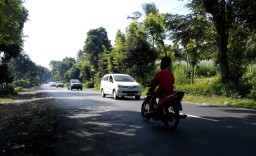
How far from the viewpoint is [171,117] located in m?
7.56

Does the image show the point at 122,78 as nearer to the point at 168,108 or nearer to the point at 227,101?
the point at 227,101

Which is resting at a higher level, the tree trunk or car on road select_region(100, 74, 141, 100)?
the tree trunk

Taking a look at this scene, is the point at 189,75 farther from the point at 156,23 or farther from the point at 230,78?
the point at 230,78

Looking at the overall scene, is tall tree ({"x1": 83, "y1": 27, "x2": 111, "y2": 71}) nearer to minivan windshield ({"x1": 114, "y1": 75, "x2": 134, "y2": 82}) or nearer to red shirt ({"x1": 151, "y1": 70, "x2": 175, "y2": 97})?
minivan windshield ({"x1": 114, "y1": 75, "x2": 134, "y2": 82})

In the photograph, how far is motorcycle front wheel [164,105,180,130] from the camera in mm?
7348

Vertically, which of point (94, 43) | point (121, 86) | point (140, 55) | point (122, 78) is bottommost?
point (121, 86)

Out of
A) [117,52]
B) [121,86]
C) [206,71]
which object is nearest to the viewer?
[121,86]

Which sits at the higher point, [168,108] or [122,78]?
[122,78]

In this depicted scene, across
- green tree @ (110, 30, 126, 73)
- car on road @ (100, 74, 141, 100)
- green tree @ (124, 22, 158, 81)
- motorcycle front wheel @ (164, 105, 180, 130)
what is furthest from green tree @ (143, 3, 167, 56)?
motorcycle front wheel @ (164, 105, 180, 130)

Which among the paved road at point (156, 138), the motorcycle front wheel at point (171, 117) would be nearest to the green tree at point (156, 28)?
the paved road at point (156, 138)

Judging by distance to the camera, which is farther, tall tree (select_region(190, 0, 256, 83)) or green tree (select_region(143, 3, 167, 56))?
green tree (select_region(143, 3, 167, 56))

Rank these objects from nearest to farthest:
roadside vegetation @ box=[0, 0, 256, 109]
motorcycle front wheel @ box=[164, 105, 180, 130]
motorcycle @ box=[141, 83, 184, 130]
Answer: motorcycle @ box=[141, 83, 184, 130] < motorcycle front wheel @ box=[164, 105, 180, 130] < roadside vegetation @ box=[0, 0, 256, 109]

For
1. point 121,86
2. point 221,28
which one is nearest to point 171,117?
point 121,86

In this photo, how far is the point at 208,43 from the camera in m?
22.0
